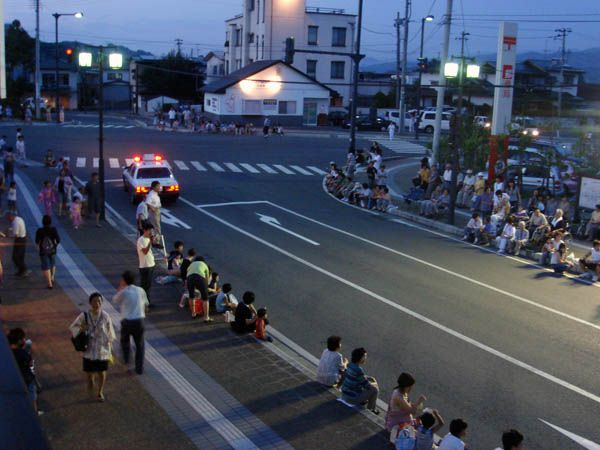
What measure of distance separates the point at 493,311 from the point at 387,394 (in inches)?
219

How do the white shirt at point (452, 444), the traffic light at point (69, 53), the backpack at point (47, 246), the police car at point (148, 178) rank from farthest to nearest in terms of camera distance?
the police car at point (148, 178), the traffic light at point (69, 53), the backpack at point (47, 246), the white shirt at point (452, 444)

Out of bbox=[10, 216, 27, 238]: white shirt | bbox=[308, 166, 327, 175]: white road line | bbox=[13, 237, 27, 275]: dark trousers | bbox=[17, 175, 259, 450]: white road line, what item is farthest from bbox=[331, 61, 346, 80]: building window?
bbox=[17, 175, 259, 450]: white road line

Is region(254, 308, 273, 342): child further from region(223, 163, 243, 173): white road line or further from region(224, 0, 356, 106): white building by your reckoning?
region(224, 0, 356, 106): white building

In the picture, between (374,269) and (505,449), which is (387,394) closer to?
(505,449)

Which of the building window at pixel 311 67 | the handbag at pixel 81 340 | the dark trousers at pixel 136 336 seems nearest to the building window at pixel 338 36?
the building window at pixel 311 67

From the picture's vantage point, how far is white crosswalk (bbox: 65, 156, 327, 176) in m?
38.6

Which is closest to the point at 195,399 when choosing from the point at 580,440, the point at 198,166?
the point at 580,440

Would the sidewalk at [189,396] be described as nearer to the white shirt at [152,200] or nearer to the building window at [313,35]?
the white shirt at [152,200]

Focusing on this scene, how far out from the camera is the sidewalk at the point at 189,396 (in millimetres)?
9117

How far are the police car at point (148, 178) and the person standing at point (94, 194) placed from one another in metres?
4.01

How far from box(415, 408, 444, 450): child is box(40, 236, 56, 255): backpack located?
9587 mm

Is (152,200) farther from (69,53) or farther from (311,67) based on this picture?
(311,67)

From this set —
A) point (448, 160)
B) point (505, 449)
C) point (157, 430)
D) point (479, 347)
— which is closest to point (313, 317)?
point (479, 347)

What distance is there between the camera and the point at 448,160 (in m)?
34.1
